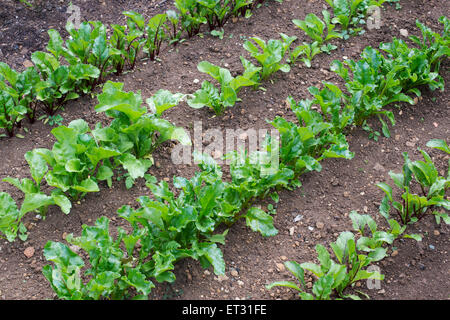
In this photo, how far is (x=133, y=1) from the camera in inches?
228

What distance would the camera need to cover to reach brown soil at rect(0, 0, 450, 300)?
346 centimetres

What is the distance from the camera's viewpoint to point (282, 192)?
397 cm

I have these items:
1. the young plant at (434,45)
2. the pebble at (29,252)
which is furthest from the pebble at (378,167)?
the pebble at (29,252)

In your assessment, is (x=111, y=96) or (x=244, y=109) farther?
(x=244, y=109)

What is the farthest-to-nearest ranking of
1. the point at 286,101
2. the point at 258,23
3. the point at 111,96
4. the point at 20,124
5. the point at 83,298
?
the point at 258,23 < the point at 286,101 < the point at 20,124 < the point at 111,96 < the point at 83,298

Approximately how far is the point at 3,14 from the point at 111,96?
2.59 metres

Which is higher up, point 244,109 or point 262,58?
point 262,58

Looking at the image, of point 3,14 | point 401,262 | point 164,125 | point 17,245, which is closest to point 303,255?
point 401,262

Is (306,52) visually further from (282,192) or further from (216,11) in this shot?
(282,192)

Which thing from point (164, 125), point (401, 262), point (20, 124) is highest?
point (164, 125)

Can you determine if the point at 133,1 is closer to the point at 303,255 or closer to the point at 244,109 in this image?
the point at 244,109

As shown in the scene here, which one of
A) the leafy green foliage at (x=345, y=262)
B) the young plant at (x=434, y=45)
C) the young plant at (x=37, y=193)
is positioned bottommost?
the leafy green foliage at (x=345, y=262)

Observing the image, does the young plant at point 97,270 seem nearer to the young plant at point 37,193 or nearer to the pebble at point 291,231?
the young plant at point 37,193

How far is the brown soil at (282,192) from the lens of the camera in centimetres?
346
